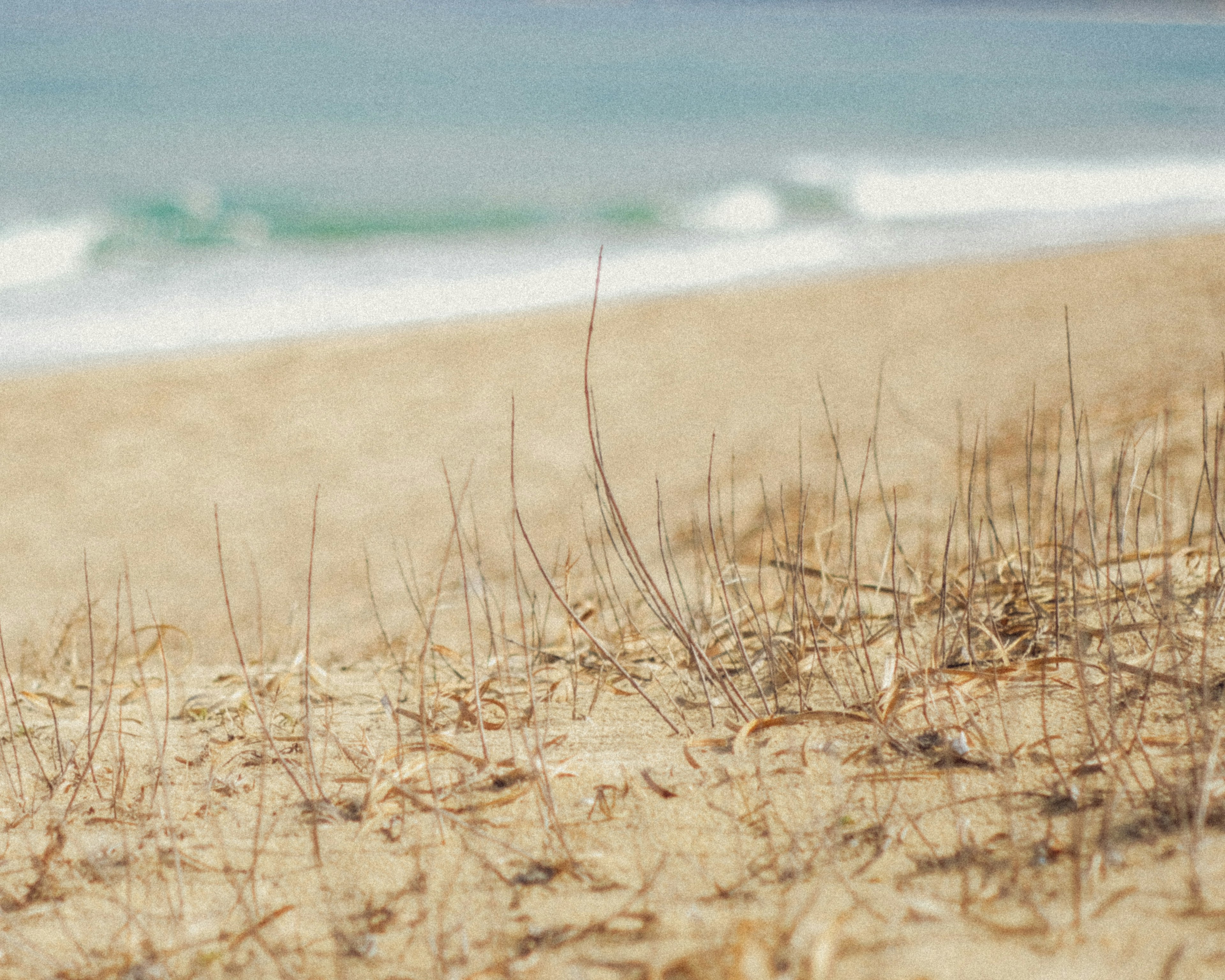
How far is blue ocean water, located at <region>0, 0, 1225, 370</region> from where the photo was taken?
8.21 m

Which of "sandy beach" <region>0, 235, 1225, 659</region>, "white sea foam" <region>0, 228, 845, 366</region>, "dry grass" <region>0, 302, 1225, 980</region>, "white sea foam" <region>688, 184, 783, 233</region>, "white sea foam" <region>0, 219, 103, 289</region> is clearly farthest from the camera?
"white sea foam" <region>688, 184, 783, 233</region>

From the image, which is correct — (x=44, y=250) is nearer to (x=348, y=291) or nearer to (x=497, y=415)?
(x=348, y=291)

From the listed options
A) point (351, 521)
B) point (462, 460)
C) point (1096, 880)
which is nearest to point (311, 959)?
point (1096, 880)

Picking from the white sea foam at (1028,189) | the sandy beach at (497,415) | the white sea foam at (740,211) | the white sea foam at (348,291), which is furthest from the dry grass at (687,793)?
the white sea foam at (1028,189)

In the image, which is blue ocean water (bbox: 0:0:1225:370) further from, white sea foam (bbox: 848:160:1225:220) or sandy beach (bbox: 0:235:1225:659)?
sandy beach (bbox: 0:235:1225:659)

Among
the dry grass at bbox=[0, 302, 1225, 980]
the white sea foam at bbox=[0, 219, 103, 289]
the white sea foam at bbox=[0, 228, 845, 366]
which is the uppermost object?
the white sea foam at bbox=[0, 219, 103, 289]

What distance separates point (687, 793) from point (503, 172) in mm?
12354

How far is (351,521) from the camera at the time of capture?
431 cm

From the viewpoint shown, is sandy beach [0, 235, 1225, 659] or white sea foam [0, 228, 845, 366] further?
white sea foam [0, 228, 845, 366]

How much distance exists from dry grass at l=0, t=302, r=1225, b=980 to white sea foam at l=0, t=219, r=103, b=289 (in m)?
7.33

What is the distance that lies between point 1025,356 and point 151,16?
35.8 meters

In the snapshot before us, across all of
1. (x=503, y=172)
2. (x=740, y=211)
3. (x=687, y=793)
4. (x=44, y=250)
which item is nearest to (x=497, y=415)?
(x=687, y=793)

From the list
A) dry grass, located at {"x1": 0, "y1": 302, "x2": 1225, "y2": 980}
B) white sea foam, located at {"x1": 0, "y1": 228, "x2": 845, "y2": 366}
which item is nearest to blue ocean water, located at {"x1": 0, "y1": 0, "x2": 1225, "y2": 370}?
white sea foam, located at {"x1": 0, "y1": 228, "x2": 845, "y2": 366}

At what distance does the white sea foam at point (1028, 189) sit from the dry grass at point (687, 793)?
9535mm
